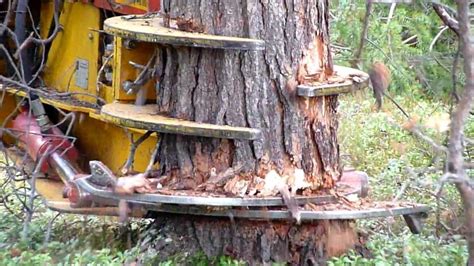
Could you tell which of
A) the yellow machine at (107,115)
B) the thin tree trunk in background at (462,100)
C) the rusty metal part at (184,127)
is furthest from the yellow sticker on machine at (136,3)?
the thin tree trunk in background at (462,100)

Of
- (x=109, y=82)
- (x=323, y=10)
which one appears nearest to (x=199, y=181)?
(x=323, y=10)

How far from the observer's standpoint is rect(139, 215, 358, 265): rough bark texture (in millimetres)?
5066

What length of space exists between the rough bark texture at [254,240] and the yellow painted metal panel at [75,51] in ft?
5.82

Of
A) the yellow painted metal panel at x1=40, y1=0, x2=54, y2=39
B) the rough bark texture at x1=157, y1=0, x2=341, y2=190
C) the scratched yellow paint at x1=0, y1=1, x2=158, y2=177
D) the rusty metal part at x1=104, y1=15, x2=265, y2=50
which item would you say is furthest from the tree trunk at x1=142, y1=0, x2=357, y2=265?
the yellow painted metal panel at x1=40, y1=0, x2=54, y2=39

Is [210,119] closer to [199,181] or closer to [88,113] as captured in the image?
[199,181]

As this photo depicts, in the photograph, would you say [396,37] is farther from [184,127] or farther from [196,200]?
[196,200]

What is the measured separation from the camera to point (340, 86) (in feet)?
16.5

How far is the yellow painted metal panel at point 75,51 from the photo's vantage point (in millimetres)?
6672

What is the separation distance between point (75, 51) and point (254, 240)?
2.49 m

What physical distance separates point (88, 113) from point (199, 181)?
1.81 meters

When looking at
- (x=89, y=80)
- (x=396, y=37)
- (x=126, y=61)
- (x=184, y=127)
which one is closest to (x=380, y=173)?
(x=396, y=37)

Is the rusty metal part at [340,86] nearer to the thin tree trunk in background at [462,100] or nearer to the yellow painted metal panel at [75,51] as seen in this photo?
the thin tree trunk in background at [462,100]

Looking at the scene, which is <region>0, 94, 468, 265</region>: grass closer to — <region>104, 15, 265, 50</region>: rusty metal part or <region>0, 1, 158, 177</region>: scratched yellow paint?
<region>0, 1, 158, 177</region>: scratched yellow paint

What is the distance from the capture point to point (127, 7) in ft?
20.5
